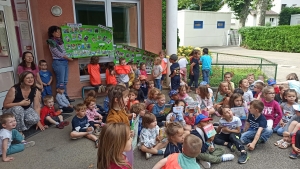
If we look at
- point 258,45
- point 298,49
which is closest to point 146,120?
point 298,49

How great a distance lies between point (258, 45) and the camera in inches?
857

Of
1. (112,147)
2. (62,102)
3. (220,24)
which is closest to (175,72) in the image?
(62,102)

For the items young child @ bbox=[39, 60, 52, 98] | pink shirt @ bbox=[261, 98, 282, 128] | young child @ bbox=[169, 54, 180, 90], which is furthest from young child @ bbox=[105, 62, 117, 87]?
pink shirt @ bbox=[261, 98, 282, 128]

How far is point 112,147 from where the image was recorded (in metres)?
1.95

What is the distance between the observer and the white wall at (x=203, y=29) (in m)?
22.4

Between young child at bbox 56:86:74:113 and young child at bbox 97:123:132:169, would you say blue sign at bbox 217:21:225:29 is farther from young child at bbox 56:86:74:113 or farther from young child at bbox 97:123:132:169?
young child at bbox 97:123:132:169

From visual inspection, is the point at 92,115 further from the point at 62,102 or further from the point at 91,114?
the point at 62,102

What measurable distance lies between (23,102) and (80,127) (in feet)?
3.83

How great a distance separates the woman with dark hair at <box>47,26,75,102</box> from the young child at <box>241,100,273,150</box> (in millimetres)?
4633

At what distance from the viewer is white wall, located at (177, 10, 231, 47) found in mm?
22439

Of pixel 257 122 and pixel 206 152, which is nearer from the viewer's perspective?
pixel 206 152

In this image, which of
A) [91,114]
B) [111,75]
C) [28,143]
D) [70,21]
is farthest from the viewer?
[111,75]

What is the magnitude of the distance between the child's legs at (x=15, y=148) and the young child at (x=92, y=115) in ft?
4.09

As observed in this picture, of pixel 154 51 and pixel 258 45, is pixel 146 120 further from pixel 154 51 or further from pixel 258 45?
pixel 258 45
